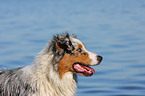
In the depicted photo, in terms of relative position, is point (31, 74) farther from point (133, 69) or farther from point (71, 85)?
point (133, 69)

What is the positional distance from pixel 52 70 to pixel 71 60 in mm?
381

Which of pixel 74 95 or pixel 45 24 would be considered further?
pixel 45 24

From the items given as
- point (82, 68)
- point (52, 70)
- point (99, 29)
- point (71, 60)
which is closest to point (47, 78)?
point (52, 70)

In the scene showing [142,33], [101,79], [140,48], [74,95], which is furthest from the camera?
[142,33]

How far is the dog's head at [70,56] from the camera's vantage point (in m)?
7.45

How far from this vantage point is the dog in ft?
24.5

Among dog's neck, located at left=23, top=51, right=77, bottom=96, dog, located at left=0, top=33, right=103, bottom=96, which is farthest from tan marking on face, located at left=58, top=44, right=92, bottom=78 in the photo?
dog's neck, located at left=23, top=51, right=77, bottom=96

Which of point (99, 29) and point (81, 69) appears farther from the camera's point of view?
point (99, 29)

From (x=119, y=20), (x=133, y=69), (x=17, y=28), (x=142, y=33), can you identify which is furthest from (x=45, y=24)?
(x=133, y=69)

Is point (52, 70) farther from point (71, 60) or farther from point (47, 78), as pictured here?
point (71, 60)

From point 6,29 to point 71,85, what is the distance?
15353 millimetres

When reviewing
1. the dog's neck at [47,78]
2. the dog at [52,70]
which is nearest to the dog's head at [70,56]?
the dog at [52,70]

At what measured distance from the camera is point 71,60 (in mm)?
7492

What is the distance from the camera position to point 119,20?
25297mm
